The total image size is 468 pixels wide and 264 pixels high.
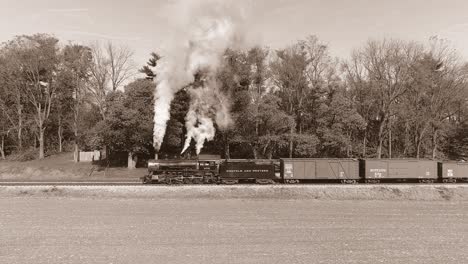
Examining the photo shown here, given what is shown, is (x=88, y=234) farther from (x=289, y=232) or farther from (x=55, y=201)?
(x=55, y=201)

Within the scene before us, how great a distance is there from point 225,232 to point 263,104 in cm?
3231

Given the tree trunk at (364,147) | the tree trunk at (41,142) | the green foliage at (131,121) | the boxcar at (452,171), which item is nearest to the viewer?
the boxcar at (452,171)

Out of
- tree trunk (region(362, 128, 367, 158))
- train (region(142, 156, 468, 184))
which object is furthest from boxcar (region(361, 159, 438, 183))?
tree trunk (region(362, 128, 367, 158))

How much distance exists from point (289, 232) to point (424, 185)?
22.1 meters

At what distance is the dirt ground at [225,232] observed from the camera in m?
16.3

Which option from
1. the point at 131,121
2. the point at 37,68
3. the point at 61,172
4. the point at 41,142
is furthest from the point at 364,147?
the point at 37,68

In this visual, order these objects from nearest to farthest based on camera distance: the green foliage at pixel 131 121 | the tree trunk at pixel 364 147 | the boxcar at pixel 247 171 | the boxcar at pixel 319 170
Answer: the boxcar at pixel 247 171
the boxcar at pixel 319 170
the green foliage at pixel 131 121
the tree trunk at pixel 364 147

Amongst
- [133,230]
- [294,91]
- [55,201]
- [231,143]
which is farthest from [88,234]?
[294,91]

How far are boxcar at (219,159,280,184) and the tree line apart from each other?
14017mm

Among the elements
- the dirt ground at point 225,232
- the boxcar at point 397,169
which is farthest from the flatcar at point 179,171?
the boxcar at point 397,169

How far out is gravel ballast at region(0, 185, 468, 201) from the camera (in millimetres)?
32406

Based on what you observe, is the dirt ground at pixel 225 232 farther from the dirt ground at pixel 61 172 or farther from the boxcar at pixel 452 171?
the dirt ground at pixel 61 172

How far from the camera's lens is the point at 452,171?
135 feet

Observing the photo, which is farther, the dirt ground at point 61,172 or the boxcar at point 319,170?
the dirt ground at point 61,172
